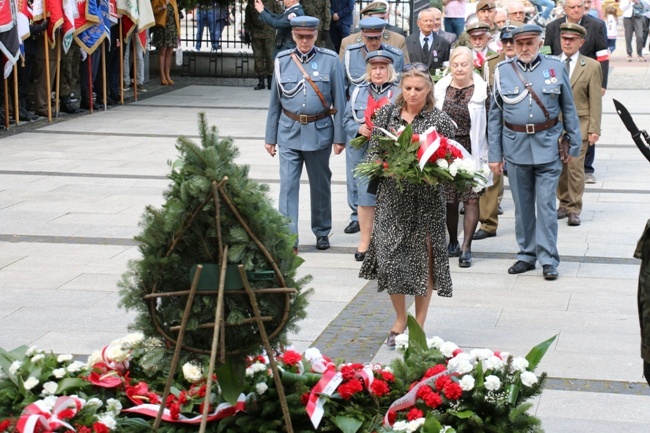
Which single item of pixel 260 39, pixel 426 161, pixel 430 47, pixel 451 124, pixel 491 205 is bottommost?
pixel 491 205

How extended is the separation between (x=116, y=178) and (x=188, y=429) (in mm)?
8348

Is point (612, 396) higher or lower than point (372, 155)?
lower

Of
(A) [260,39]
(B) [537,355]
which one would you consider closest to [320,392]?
(B) [537,355]

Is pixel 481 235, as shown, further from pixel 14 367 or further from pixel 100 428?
pixel 100 428

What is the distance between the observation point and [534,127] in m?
8.88

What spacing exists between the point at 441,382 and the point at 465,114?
4.87 meters

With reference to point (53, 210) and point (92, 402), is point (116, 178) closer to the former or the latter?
point (53, 210)

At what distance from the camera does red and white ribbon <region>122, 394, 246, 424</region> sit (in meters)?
4.87

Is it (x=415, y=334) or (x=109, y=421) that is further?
(x=415, y=334)

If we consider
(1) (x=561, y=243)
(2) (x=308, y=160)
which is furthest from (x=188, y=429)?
(1) (x=561, y=243)

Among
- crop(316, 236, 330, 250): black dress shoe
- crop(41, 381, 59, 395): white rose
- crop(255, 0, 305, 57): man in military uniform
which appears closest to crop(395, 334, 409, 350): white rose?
crop(41, 381, 59, 395): white rose

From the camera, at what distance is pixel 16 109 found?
17109mm

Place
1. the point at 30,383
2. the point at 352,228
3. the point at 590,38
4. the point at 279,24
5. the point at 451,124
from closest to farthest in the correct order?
the point at 30,383 → the point at 451,124 → the point at 352,228 → the point at 590,38 → the point at 279,24

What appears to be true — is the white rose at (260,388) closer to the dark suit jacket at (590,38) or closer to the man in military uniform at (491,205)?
the man in military uniform at (491,205)
